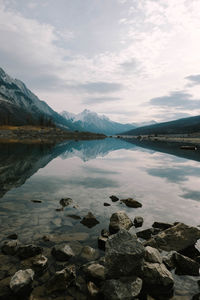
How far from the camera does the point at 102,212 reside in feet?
47.3

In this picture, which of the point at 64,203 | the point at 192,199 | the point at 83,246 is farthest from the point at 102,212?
the point at 192,199

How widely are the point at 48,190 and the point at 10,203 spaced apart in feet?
15.0

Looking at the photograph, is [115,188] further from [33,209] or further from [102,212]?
[33,209]

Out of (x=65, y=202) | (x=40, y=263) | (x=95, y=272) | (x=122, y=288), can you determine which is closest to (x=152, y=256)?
(x=122, y=288)

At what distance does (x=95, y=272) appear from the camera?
7.49 m

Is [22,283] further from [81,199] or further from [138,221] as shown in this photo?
[81,199]

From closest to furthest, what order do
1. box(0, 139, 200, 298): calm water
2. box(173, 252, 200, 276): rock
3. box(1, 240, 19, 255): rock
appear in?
box(173, 252, 200, 276): rock, box(1, 240, 19, 255): rock, box(0, 139, 200, 298): calm water

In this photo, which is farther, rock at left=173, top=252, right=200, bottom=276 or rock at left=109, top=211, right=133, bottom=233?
rock at left=109, top=211, right=133, bottom=233

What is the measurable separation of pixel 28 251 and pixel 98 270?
340 cm

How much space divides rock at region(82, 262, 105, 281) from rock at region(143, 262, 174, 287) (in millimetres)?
1627

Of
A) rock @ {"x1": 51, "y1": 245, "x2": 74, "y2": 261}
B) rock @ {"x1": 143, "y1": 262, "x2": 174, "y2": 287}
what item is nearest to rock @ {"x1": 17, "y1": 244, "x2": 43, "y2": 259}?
rock @ {"x1": 51, "y1": 245, "x2": 74, "y2": 261}

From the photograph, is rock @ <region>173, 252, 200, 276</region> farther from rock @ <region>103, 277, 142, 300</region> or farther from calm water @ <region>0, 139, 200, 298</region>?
calm water @ <region>0, 139, 200, 298</region>

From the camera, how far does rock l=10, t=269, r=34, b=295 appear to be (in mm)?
6480

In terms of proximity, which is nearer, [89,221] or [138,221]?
[89,221]
